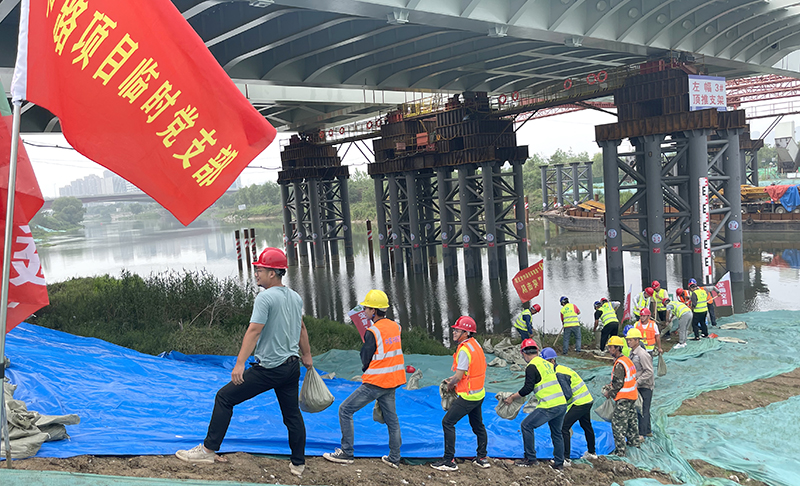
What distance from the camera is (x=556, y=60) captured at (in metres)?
28.6

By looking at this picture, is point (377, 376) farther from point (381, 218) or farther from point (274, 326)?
point (381, 218)

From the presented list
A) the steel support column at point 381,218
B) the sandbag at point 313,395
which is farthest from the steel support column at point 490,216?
the sandbag at point 313,395

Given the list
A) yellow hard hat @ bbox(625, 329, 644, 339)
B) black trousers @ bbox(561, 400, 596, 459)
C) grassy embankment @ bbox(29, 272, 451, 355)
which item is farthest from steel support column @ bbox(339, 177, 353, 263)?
black trousers @ bbox(561, 400, 596, 459)

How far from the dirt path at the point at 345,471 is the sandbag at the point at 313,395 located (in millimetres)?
601

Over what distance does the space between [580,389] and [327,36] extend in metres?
16.6

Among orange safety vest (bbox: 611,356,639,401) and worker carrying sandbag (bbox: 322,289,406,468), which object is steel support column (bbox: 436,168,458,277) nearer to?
orange safety vest (bbox: 611,356,639,401)

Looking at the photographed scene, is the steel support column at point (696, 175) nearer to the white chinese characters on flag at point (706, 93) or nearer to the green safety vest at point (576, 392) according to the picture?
the white chinese characters on flag at point (706, 93)

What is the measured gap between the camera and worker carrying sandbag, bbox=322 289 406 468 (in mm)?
6781

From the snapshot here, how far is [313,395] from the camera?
6.41 metres

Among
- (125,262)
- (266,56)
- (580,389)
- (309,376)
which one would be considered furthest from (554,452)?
(125,262)

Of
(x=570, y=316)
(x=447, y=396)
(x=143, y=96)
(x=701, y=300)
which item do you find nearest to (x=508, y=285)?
(x=570, y=316)

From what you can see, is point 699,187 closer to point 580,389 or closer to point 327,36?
point 327,36

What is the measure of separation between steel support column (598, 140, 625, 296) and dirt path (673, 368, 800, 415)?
595 inches

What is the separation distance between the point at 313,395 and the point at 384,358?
0.89 metres
